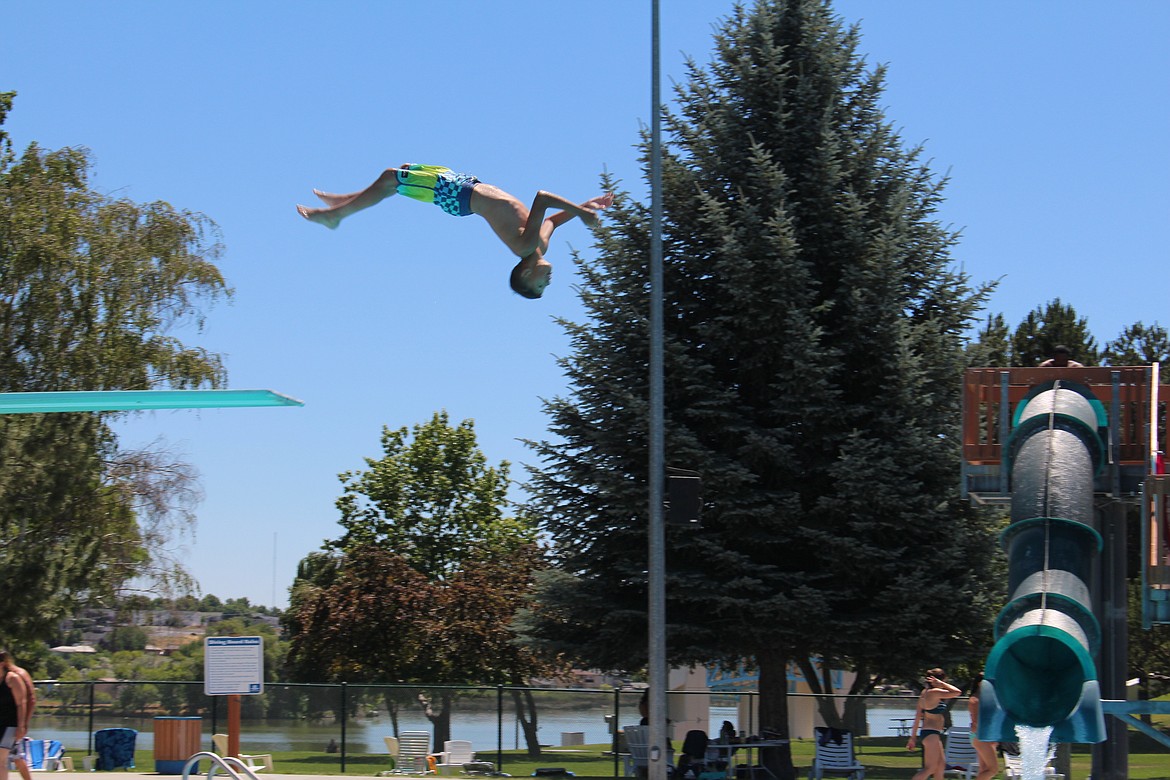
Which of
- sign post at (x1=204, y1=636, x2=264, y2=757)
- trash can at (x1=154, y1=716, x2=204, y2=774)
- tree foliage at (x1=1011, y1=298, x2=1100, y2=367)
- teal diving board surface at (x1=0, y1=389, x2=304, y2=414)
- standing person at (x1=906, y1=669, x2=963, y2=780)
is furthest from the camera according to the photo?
tree foliage at (x1=1011, y1=298, x2=1100, y2=367)

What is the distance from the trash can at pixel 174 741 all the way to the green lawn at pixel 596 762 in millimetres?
1860

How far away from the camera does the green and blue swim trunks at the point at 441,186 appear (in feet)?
33.7

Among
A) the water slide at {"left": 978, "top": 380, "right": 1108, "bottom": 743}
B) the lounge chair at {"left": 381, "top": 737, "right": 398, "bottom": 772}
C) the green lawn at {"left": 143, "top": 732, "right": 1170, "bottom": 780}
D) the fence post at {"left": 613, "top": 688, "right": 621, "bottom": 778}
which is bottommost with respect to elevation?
the green lawn at {"left": 143, "top": 732, "right": 1170, "bottom": 780}

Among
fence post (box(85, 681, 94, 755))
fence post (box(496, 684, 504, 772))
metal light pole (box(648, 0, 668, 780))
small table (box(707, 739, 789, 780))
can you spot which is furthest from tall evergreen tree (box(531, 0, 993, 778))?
fence post (box(85, 681, 94, 755))

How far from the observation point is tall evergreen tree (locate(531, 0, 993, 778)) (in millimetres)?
24797

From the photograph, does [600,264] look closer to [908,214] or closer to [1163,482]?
[908,214]

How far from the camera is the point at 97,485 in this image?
35.8 meters

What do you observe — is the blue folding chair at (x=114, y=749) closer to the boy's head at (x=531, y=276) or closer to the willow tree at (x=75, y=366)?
the willow tree at (x=75, y=366)

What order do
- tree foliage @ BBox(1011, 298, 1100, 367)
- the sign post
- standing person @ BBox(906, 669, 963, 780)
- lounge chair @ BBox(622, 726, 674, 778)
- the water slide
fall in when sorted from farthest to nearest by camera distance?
tree foliage @ BBox(1011, 298, 1100, 367)
lounge chair @ BBox(622, 726, 674, 778)
the sign post
standing person @ BBox(906, 669, 963, 780)
the water slide

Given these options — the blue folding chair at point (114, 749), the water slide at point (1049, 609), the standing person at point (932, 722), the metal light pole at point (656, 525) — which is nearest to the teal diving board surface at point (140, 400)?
the water slide at point (1049, 609)

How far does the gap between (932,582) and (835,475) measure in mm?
2601

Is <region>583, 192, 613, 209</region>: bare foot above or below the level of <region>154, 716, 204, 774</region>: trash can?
above

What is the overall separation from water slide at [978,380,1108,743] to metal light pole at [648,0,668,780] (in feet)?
16.0

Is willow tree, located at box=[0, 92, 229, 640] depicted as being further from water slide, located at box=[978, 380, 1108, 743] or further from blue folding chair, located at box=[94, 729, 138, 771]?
water slide, located at box=[978, 380, 1108, 743]
